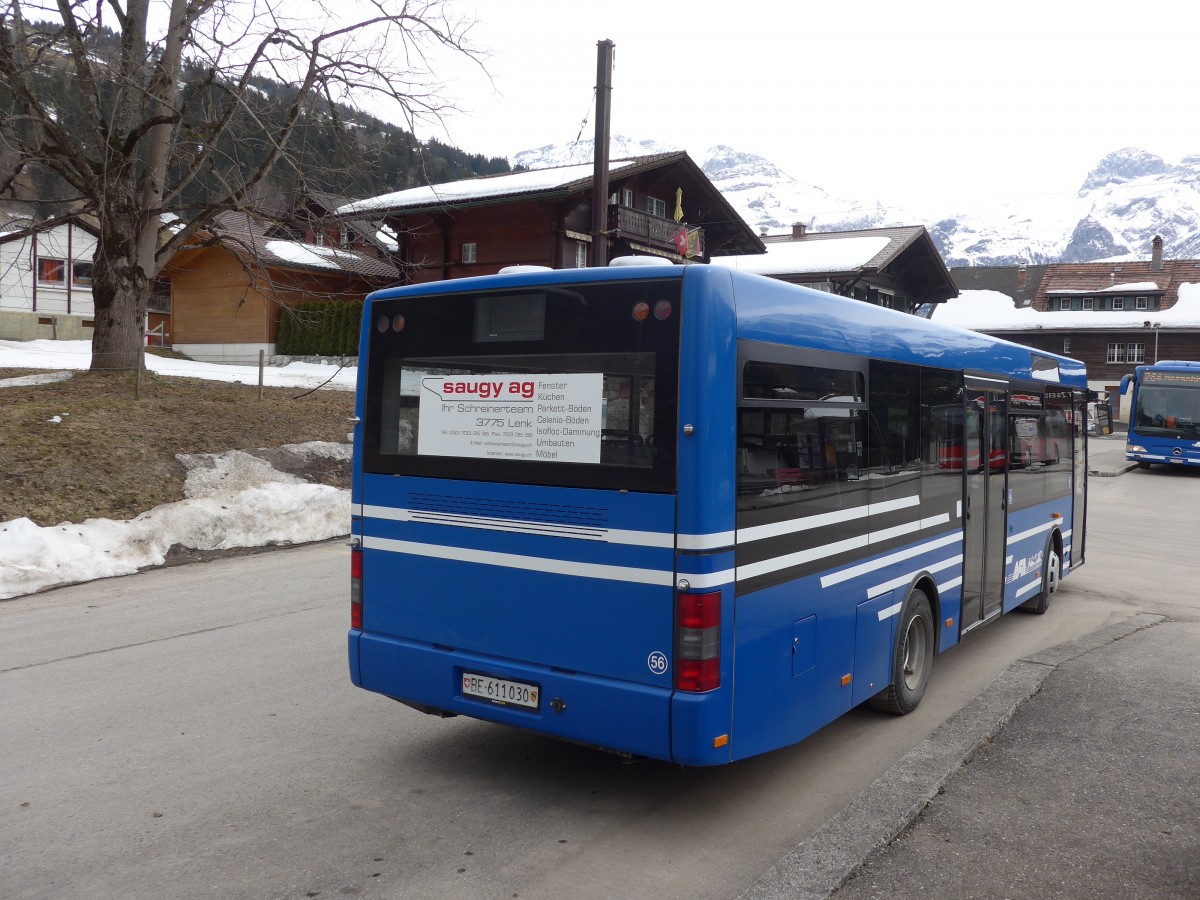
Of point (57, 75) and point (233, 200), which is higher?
point (57, 75)

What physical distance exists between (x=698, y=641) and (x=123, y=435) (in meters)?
11.9

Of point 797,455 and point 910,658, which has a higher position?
point 797,455

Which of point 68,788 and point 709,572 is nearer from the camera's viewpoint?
point 709,572

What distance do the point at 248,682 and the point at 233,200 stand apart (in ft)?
37.2

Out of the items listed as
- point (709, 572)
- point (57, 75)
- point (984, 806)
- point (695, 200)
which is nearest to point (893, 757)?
point (984, 806)

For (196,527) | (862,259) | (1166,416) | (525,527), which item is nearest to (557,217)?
(862,259)

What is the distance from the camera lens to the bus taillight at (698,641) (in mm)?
4191

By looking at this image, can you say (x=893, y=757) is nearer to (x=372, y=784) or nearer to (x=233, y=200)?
(x=372, y=784)

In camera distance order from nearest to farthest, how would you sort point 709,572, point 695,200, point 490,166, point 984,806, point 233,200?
point 709,572 < point 984,806 < point 233,200 < point 695,200 < point 490,166

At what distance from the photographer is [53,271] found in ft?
160

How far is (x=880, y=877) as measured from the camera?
3959 millimetres

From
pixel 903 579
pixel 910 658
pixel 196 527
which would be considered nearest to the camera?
pixel 903 579

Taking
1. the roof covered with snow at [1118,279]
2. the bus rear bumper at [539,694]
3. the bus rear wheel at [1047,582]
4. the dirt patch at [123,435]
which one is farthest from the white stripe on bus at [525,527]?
the roof covered with snow at [1118,279]

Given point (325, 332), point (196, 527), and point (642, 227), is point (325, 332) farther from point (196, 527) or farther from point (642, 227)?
point (196, 527)
